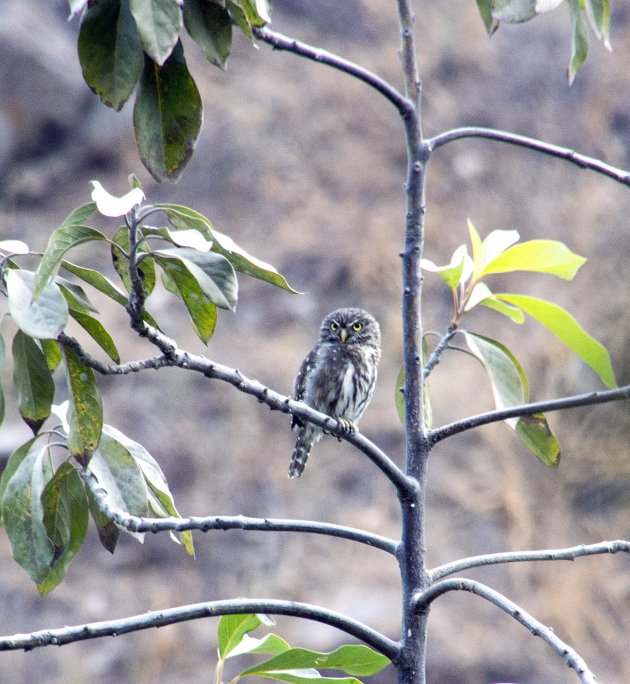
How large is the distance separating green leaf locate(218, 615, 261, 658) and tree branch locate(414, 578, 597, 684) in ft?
1.26

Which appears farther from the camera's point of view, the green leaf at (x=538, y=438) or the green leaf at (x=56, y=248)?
the green leaf at (x=538, y=438)

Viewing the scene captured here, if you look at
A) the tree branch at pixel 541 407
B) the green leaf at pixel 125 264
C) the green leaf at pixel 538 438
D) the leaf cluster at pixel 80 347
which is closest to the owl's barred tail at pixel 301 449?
the leaf cluster at pixel 80 347

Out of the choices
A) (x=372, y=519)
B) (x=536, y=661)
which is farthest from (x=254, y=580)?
(x=536, y=661)

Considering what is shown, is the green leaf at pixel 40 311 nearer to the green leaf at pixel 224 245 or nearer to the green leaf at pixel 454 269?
the green leaf at pixel 224 245

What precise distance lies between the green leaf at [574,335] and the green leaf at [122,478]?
85 centimetres

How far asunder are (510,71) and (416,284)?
1018 cm

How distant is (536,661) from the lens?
24.0ft

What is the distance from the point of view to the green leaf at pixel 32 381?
176cm

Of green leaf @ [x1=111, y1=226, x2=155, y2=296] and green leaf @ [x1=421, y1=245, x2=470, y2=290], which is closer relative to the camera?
green leaf @ [x1=111, y1=226, x2=155, y2=296]

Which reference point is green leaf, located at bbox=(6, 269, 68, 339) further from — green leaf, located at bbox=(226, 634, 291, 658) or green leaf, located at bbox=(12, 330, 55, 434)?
green leaf, located at bbox=(226, 634, 291, 658)

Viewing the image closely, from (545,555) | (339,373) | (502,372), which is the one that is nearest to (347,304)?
(339,373)

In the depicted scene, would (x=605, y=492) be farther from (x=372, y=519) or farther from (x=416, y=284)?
(x=416, y=284)

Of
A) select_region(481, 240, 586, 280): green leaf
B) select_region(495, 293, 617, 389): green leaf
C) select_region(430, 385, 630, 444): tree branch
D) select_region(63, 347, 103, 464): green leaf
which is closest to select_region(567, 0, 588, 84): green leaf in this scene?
select_region(481, 240, 586, 280): green leaf

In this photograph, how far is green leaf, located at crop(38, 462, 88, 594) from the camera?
6.07 ft
